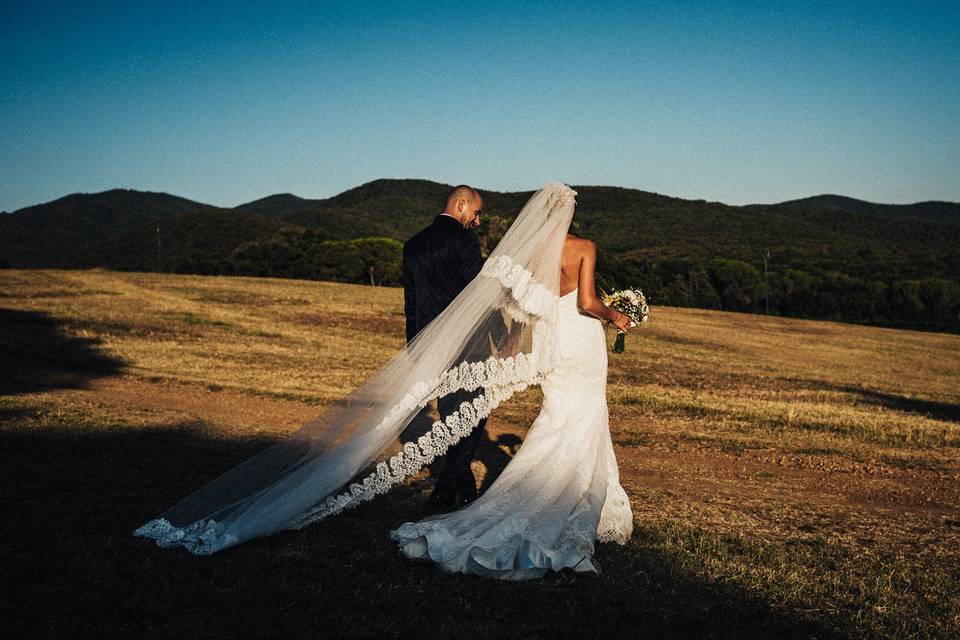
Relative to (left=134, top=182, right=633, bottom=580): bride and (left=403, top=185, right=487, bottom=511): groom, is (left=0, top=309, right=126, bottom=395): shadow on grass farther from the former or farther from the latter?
(left=403, top=185, right=487, bottom=511): groom

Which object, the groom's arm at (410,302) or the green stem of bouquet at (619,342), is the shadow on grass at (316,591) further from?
the green stem of bouquet at (619,342)

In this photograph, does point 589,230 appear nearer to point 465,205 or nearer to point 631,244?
point 631,244

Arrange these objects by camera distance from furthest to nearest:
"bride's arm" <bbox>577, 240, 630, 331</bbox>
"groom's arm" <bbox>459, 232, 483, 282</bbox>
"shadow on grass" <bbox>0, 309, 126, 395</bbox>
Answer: "shadow on grass" <bbox>0, 309, 126, 395</bbox> < "groom's arm" <bbox>459, 232, 483, 282</bbox> < "bride's arm" <bbox>577, 240, 630, 331</bbox>

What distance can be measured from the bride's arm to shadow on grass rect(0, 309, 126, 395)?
10.4 meters

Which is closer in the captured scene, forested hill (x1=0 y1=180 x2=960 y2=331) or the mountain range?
forested hill (x1=0 y1=180 x2=960 y2=331)

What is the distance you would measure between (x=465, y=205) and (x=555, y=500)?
2713 millimetres

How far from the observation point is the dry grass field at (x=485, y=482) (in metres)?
4.42

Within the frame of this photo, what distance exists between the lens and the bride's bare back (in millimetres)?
6098

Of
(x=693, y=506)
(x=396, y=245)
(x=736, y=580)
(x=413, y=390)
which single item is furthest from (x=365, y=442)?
(x=396, y=245)

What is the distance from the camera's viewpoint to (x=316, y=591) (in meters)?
4.63

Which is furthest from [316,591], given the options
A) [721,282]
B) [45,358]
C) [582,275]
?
[721,282]

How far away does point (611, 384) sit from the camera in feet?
55.1

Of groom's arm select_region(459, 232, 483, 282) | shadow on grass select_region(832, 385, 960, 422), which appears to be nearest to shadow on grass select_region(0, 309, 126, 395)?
groom's arm select_region(459, 232, 483, 282)

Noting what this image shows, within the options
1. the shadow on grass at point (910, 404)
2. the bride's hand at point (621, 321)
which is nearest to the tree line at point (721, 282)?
the shadow on grass at point (910, 404)
